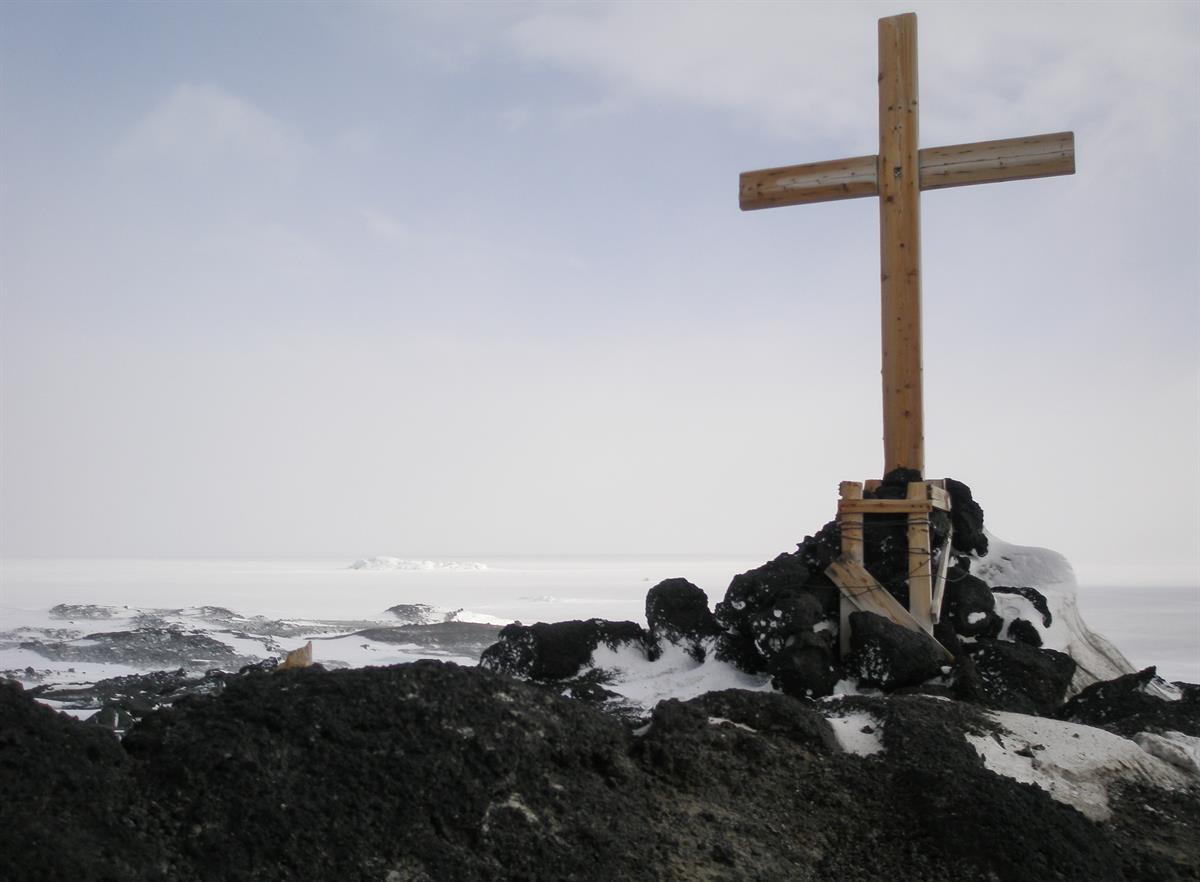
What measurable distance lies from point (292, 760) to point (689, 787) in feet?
5.25

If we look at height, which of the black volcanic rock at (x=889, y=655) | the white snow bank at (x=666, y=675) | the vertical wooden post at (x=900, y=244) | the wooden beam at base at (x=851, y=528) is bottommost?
the white snow bank at (x=666, y=675)

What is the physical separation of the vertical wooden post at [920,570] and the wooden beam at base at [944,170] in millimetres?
2707

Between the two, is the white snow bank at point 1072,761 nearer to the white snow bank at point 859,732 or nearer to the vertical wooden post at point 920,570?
the white snow bank at point 859,732

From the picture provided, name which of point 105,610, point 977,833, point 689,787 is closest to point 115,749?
point 689,787

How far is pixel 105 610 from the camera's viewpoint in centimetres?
1408

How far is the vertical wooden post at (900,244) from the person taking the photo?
8195 millimetres

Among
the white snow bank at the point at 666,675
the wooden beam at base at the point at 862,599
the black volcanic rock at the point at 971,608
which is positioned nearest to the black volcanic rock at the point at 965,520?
the black volcanic rock at the point at 971,608

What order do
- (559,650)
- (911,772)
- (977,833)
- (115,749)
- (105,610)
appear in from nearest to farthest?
(115,749), (977,833), (911,772), (559,650), (105,610)

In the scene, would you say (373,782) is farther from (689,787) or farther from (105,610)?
(105,610)

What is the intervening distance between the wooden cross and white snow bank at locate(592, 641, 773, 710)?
2.14 meters

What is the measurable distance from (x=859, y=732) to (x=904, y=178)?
480 centimetres

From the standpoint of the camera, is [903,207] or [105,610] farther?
[105,610]

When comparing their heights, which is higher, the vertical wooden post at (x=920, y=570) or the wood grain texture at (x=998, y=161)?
the wood grain texture at (x=998, y=161)

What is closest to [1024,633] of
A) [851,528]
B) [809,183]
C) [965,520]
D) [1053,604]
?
[1053,604]
